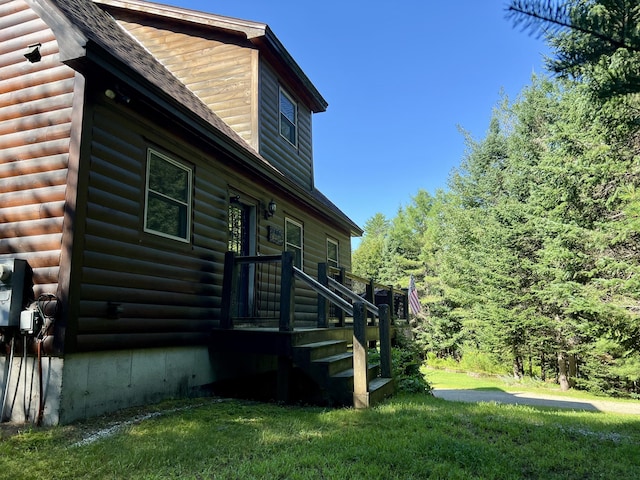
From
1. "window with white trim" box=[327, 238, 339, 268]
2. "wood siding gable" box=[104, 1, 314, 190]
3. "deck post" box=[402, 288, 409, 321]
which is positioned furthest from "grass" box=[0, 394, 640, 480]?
"deck post" box=[402, 288, 409, 321]

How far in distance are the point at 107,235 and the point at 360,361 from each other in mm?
3250

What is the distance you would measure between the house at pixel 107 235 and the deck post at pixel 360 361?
2.43ft

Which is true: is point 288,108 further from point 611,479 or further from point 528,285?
point 528,285

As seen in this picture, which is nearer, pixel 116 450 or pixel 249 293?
pixel 116 450

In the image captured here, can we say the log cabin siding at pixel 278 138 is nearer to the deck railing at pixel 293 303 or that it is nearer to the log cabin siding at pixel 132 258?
the deck railing at pixel 293 303

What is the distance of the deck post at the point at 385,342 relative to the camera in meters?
6.09

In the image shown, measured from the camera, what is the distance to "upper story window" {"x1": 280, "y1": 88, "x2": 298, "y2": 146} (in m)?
9.85

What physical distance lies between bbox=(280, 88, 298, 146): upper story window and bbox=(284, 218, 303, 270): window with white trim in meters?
2.06

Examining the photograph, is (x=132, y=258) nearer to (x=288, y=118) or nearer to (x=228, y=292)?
(x=228, y=292)

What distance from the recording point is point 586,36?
2127 millimetres

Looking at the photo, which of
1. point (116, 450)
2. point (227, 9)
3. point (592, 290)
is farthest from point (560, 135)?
point (116, 450)

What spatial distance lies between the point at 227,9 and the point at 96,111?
8.85m

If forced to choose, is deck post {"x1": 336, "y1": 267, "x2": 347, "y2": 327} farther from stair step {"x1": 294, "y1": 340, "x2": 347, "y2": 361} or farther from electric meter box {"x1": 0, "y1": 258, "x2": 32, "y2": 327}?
electric meter box {"x1": 0, "y1": 258, "x2": 32, "y2": 327}

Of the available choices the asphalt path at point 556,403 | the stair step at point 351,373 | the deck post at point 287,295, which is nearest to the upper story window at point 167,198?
the deck post at point 287,295
